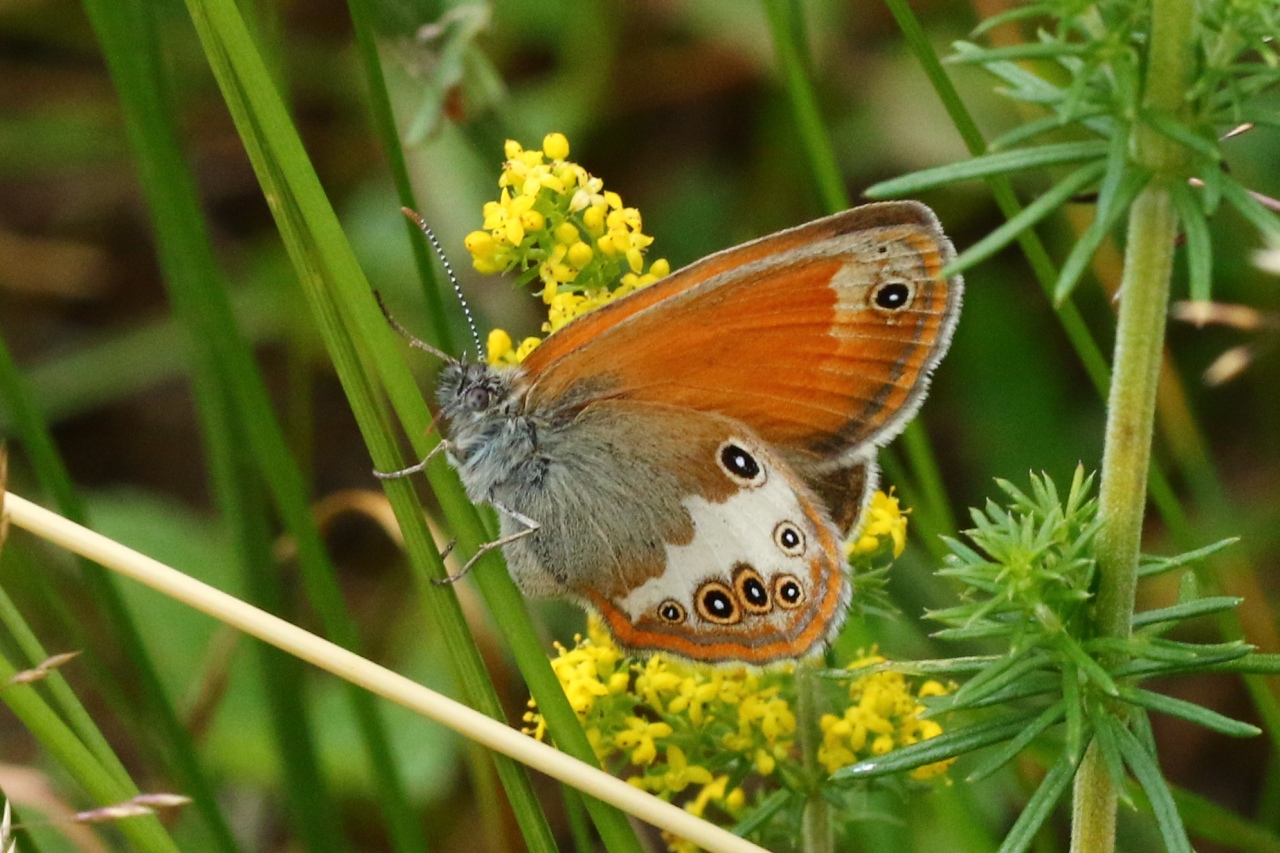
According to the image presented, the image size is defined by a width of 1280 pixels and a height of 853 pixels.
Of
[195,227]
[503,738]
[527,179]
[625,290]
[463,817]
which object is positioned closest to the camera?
[503,738]

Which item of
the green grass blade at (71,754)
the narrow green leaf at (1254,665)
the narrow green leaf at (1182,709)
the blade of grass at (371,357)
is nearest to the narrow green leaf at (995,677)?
the narrow green leaf at (1182,709)

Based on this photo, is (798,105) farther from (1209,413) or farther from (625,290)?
(1209,413)

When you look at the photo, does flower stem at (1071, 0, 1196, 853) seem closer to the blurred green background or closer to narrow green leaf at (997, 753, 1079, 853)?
narrow green leaf at (997, 753, 1079, 853)

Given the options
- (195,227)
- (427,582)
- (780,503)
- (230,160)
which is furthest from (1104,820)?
(230,160)

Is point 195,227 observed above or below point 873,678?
above

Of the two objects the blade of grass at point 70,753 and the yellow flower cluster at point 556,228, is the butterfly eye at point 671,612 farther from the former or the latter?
the blade of grass at point 70,753

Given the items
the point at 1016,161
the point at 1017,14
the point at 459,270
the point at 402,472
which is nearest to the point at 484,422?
the point at 402,472
